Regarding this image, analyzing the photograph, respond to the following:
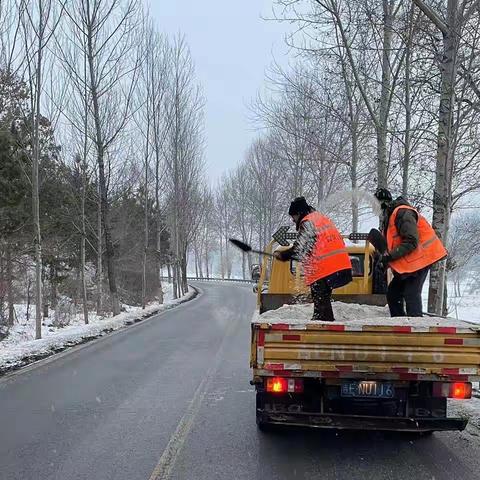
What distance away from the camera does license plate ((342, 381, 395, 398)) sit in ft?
14.0

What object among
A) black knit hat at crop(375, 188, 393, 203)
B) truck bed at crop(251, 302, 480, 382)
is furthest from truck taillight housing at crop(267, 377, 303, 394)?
black knit hat at crop(375, 188, 393, 203)

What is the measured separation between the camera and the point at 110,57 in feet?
62.4

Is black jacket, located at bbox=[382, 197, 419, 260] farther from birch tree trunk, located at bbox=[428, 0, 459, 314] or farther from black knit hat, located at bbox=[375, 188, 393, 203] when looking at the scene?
birch tree trunk, located at bbox=[428, 0, 459, 314]

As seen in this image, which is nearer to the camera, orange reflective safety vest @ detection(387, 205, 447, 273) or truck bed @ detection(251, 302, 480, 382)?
truck bed @ detection(251, 302, 480, 382)

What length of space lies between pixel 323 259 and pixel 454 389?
154 cm

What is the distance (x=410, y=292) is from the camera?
18.1 ft

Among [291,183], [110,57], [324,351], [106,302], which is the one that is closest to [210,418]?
[324,351]

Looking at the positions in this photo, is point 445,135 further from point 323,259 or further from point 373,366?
point 373,366

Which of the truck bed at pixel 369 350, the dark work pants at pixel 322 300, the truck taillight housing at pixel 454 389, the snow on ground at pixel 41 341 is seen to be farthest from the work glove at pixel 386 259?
the snow on ground at pixel 41 341

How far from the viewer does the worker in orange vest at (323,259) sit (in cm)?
492

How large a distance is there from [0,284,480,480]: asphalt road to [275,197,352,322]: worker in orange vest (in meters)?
1.25

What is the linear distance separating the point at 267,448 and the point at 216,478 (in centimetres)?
81

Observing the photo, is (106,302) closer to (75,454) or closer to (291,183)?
(291,183)

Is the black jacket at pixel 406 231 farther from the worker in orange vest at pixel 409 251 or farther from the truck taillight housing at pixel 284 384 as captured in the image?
the truck taillight housing at pixel 284 384
